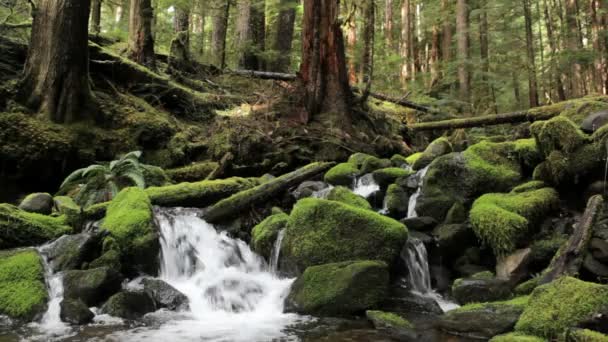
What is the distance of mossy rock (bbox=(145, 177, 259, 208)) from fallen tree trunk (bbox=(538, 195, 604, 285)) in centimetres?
561

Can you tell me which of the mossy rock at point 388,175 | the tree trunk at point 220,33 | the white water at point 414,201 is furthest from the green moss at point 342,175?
the tree trunk at point 220,33

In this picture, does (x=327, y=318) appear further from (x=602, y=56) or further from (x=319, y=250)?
(x=602, y=56)

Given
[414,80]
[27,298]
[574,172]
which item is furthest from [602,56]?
[27,298]

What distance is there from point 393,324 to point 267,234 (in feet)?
9.50

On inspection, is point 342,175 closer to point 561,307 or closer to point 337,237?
point 337,237

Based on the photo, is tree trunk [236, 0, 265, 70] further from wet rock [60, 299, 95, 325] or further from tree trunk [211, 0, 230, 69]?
wet rock [60, 299, 95, 325]

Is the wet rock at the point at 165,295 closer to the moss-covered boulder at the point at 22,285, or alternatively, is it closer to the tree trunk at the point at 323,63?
the moss-covered boulder at the point at 22,285

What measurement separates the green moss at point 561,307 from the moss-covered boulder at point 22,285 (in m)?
5.15

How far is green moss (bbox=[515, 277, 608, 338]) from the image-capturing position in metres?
4.44

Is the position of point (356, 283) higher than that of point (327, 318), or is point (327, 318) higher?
point (356, 283)

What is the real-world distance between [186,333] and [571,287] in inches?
153

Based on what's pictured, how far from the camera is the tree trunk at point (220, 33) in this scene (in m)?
17.3

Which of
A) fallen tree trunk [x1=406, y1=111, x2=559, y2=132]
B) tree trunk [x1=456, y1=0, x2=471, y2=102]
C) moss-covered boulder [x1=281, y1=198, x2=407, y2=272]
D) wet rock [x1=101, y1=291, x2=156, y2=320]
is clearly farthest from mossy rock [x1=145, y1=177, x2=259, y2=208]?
tree trunk [x1=456, y1=0, x2=471, y2=102]

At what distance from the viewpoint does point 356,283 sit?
593cm
